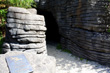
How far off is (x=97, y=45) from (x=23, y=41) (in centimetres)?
411


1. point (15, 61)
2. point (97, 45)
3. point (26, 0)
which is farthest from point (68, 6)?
point (15, 61)

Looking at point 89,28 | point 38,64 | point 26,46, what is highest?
point 89,28

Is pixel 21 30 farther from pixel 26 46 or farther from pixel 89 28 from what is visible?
pixel 89 28

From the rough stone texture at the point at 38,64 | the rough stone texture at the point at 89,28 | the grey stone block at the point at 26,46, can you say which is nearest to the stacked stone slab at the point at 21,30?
the grey stone block at the point at 26,46

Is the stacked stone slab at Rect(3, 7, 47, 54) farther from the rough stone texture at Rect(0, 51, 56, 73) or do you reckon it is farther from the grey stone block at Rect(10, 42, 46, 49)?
the rough stone texture at Rect(0, 51, 56, 73)

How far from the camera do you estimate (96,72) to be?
4.71 m

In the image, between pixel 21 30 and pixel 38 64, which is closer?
pixel 38 64

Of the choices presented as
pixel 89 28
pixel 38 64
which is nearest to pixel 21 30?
pixel 38 64

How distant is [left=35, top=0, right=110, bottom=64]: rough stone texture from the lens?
5121 millimetres

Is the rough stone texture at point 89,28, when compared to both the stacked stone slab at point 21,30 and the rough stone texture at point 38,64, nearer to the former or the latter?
the stacked stone slab at point 21,30

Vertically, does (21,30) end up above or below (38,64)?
above

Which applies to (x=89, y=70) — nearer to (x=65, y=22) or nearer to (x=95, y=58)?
(x=95, y=58)

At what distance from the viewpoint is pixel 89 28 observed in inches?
219

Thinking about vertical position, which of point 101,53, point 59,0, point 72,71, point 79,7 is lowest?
point 72,71
